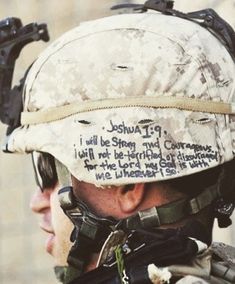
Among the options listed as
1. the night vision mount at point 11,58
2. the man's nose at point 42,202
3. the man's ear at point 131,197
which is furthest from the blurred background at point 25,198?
the man's ear at point 131,197

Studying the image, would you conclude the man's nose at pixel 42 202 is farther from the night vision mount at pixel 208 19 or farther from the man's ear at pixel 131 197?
the night vision mount at pixel 208 19

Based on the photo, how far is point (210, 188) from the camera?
3.13 metres

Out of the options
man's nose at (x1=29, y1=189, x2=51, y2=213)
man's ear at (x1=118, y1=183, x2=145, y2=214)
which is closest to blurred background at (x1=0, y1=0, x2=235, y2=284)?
man's nose at (x1=29, y1=189, x2=51, y2=213)

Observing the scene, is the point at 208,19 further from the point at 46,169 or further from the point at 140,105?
the point at 46,169

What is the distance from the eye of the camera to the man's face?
3.13 metres

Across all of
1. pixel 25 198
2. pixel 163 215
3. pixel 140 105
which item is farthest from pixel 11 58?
pixel 25 198

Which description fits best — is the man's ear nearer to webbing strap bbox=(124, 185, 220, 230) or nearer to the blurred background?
webbing strap bbox=(124, 185, 220, 230)

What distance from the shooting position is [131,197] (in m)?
3.07

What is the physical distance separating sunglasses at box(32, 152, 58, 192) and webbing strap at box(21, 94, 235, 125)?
0.09m

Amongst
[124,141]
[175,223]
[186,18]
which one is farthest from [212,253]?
[186,18]

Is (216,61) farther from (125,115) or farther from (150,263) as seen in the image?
(150,263)

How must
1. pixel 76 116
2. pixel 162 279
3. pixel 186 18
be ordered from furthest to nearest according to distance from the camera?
pixel 186 18, pixel 76 116, pixel 162 279

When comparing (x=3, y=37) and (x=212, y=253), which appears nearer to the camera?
(x=212, y=253)

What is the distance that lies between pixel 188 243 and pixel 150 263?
0.10 m
